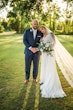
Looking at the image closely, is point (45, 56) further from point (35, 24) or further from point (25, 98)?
point (25, 98)

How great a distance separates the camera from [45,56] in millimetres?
7750

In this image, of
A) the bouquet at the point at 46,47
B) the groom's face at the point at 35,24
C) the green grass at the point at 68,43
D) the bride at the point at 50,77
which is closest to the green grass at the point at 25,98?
the bride at the point at 50,77

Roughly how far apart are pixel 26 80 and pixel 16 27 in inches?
1951

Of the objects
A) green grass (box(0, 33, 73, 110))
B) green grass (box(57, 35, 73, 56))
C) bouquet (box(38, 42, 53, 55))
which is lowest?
green grass (box(57, 35, 73, 56))

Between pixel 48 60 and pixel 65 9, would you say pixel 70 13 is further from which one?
pixel 48 60

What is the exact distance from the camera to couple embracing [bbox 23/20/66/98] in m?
7.15

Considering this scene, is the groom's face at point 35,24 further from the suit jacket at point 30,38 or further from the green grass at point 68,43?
the green grass at point 68,43

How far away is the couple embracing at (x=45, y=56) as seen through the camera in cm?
715

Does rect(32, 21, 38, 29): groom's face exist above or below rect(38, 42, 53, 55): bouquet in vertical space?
above

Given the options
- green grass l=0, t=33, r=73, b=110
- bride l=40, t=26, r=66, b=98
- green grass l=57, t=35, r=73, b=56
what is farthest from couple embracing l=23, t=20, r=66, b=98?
green grass l=57, t=35, r=73, b=56

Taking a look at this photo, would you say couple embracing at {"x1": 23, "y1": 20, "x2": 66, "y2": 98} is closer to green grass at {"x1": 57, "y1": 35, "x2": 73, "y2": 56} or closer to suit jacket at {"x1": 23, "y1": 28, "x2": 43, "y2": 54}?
suit jacket at {"x1": 23, "y1": 28, "x2": 43, "y2": 54}

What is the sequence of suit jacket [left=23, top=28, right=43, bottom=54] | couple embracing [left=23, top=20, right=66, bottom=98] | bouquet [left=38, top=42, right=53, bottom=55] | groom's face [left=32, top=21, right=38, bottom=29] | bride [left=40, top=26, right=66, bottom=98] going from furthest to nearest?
suit jacket [left=23, top=28, right=43, bottom=54], groom's face [left=32, top=21, right=38, bottom=29], bouquet [left=38, top=42, right=53, bottom=55], couple embracing [left=23, top=20, right=66, bottom=98], bride [left=40, top=26, right=66, bottom=98]

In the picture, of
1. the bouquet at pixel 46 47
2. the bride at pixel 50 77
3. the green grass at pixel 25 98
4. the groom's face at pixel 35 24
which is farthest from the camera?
the groom's face at pixel 35 24

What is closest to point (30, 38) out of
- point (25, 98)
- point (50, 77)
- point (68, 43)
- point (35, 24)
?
point (35, 24)
